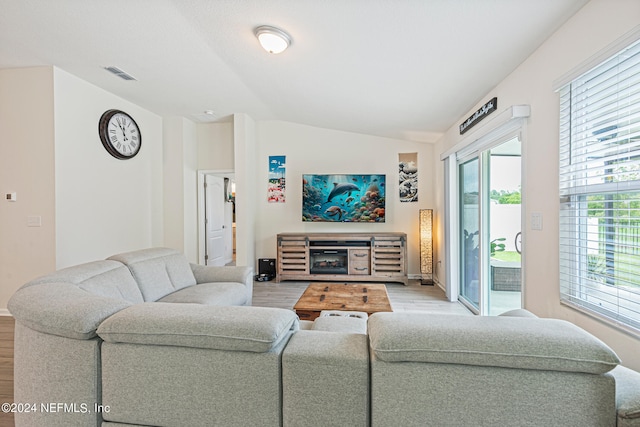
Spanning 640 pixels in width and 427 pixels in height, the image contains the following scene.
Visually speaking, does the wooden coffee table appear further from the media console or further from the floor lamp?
the floor lamp

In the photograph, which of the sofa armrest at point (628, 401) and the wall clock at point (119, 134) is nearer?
the sofa armrest at point (628, 401)

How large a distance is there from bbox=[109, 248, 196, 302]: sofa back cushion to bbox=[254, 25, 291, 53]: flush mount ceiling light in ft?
6.90

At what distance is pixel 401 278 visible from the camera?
4.72 meters

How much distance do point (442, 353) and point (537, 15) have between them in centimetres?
198

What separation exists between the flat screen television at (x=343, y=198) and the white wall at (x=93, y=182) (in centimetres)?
260

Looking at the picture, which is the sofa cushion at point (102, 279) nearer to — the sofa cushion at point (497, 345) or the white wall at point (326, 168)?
the sofa cushion at point (497, 345)

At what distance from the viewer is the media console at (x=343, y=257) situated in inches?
187

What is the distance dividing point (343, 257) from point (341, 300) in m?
2.35

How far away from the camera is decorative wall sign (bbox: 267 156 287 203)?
5.38 meters

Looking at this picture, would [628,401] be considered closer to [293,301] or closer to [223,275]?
[223,275]

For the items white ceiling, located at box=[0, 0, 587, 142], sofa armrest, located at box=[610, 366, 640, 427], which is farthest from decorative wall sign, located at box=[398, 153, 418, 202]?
sofa armrest, located at box=[610, 366, 640, 427]

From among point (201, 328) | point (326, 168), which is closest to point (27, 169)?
point (201, 328)

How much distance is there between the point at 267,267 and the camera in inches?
202

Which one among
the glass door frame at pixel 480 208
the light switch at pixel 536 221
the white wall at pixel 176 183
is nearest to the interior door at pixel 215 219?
the white wall at pixel 176 183
